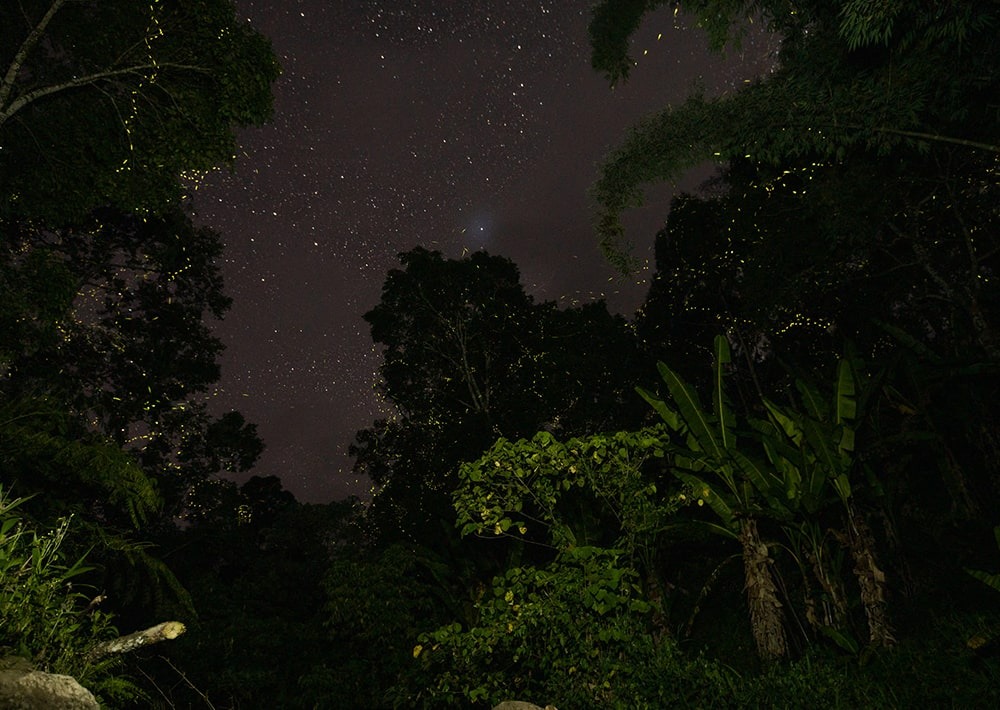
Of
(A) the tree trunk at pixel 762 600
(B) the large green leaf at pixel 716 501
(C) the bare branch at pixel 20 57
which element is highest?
(C) the bare branch at pixel 20 57

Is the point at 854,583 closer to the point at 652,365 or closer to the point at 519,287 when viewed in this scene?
the point at 652,365

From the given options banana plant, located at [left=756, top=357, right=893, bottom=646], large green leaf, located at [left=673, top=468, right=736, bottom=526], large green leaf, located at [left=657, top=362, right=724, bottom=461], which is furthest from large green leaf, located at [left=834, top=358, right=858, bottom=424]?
large green leaf, located at [left=673, top=468, right=736, bottom=526]

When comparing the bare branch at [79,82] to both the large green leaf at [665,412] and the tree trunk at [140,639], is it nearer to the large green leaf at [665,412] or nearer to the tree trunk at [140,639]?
the tree trunk at [140,639]

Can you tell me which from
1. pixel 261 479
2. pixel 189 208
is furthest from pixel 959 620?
pixel 261 479

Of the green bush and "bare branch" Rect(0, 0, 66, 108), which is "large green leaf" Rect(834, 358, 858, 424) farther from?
"bare branch" Rect(0, 0, 66, 108)

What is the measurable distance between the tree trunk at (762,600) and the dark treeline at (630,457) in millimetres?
21

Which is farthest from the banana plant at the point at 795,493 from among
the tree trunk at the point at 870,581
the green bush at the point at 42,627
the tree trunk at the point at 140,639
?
the green bush at the point at 42,627

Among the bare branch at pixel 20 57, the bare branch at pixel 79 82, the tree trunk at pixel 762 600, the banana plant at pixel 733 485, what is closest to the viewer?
the tree trunk at pixel 762 600

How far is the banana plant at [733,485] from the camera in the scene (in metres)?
4.75

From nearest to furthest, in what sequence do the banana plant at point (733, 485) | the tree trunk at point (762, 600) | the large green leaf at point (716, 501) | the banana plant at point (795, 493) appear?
1. the banana plant at point (795, 493)
2. the tree trunk at point (762, 600)
3. the banana plant at point (733, 485)
4. the large green leaf at point (716, 501)

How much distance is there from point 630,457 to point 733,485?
1239mm

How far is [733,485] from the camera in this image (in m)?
5.31

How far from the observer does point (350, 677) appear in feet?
24.9

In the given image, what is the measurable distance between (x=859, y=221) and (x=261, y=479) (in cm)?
3121
